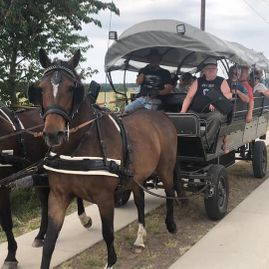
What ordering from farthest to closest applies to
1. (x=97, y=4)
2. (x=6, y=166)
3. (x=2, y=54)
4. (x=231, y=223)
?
(x=97, y=4) < (x=2, y=54) < (x=231, y=223) < (x=6, y=166)

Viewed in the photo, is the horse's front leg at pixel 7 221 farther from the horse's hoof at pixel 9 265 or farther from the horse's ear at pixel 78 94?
the horse's ear at pixel 78 94

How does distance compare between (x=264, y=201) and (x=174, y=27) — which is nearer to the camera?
(x=174, y=27)

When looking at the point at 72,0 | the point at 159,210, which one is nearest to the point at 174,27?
the point at 159,210

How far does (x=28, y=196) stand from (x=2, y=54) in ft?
13.9

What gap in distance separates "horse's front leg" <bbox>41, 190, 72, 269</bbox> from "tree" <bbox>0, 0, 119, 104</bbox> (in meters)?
6.93

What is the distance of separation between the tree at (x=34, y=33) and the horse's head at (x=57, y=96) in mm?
6884

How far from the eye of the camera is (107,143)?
14.1ft

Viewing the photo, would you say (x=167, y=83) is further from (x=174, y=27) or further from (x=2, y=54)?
(x=2, y=54)

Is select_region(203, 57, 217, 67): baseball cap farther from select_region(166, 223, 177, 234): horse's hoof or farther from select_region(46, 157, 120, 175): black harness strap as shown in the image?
select_region(46, 157, 120, 175): black harness strap

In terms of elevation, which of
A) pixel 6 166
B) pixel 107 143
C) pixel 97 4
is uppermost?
pixel 97 4

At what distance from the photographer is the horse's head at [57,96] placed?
3568mm

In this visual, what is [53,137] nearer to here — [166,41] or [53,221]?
[53,221]

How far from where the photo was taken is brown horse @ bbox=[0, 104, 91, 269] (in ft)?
15.8

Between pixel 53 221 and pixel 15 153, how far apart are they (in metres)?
1.20
